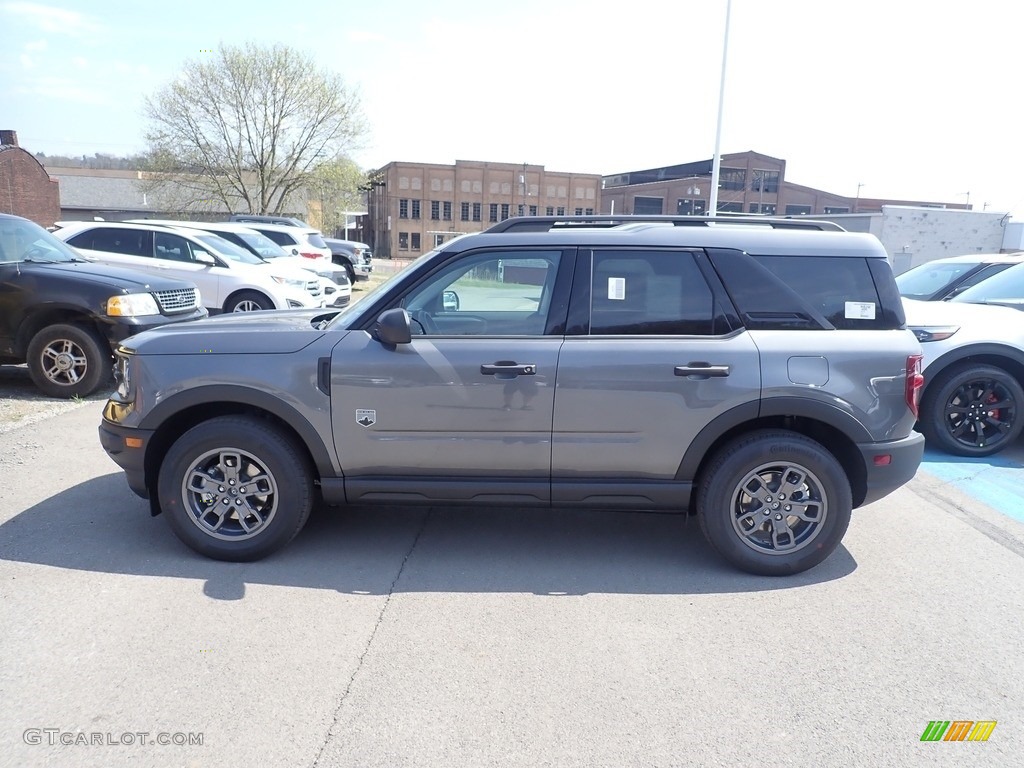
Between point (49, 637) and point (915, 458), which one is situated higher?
point (915, 458)

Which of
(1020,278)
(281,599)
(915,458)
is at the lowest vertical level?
(281,599)

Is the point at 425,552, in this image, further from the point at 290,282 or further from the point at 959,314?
the point at 290,282

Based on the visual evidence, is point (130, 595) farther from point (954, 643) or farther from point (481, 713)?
point (954, 643)

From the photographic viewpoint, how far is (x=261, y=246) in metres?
14.9

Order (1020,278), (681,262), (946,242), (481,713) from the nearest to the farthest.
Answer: (481,713) < (681,262) < (1020,278) < (946,242)

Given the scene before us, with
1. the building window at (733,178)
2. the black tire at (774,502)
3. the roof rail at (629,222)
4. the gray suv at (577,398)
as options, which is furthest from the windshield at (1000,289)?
the building window at (733,178)

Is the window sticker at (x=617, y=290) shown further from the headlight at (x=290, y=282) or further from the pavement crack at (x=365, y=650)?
the headlight at (x=290, y=282)

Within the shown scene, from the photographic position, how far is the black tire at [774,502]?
13.3ft

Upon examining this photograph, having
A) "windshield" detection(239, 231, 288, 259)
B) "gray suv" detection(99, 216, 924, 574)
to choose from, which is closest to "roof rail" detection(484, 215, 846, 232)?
"gray suv" detection(99, 216, 924, 574)

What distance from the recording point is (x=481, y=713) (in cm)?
291

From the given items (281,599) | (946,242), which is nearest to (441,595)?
(281,599)

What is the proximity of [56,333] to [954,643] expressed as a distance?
26.6ft

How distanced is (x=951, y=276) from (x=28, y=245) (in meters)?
10.2

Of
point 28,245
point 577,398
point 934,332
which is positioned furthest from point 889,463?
point 28,245
